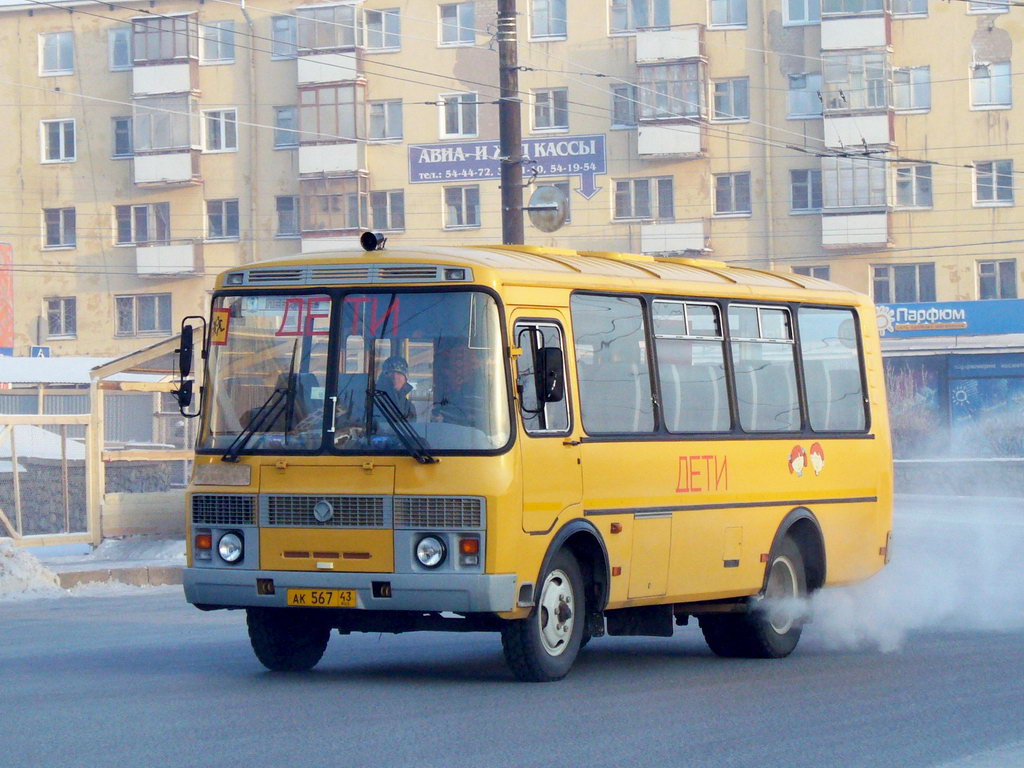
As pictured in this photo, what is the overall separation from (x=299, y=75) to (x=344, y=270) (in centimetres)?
4822

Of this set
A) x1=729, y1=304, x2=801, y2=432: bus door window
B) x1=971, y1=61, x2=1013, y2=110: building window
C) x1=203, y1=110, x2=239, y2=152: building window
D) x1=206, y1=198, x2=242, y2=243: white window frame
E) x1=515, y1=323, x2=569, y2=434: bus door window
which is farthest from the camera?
x1=206, y1=198, x2=242, y2=243: white window frame

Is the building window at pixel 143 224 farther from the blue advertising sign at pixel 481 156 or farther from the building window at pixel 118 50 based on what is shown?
the blue advertising sign at pixel 481 156

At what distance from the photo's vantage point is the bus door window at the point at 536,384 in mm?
9664

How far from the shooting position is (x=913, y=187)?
52.2 meters

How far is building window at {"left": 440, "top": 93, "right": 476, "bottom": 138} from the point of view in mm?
55188

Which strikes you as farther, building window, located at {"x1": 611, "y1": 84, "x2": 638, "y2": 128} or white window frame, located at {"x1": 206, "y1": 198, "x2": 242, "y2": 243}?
white window frame, located at {"x1": 206, "y1": 198, "x2": 242, "y2": 243}

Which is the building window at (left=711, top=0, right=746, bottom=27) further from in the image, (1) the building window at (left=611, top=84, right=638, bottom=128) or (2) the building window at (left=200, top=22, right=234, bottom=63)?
(2) the building window at (left=200, top=22, right=234, bottom=63)

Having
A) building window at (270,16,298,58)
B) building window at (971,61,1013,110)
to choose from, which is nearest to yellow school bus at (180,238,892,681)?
building window at (971,61,1013,110)

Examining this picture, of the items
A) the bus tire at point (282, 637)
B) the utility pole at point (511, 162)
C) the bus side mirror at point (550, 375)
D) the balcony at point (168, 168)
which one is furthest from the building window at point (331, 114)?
the bus side mirror at point (550, 375)

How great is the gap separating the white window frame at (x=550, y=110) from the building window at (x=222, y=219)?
1127 cm

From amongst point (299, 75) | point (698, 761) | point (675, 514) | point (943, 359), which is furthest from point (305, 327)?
point (299, 75)

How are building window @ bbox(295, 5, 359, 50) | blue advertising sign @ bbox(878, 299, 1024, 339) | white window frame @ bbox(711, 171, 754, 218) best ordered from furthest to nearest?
building window @ bbox(295, 5, 359, 50)
white window frame @ bbox(711, 171, 754, 218)
blue advertising sign @ bbox(878, 299, 1024, 339)

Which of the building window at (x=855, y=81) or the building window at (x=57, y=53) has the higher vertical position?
the building window at (x=57, y=53)

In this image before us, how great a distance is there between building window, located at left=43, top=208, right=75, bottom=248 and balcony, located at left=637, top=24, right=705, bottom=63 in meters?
21.7
